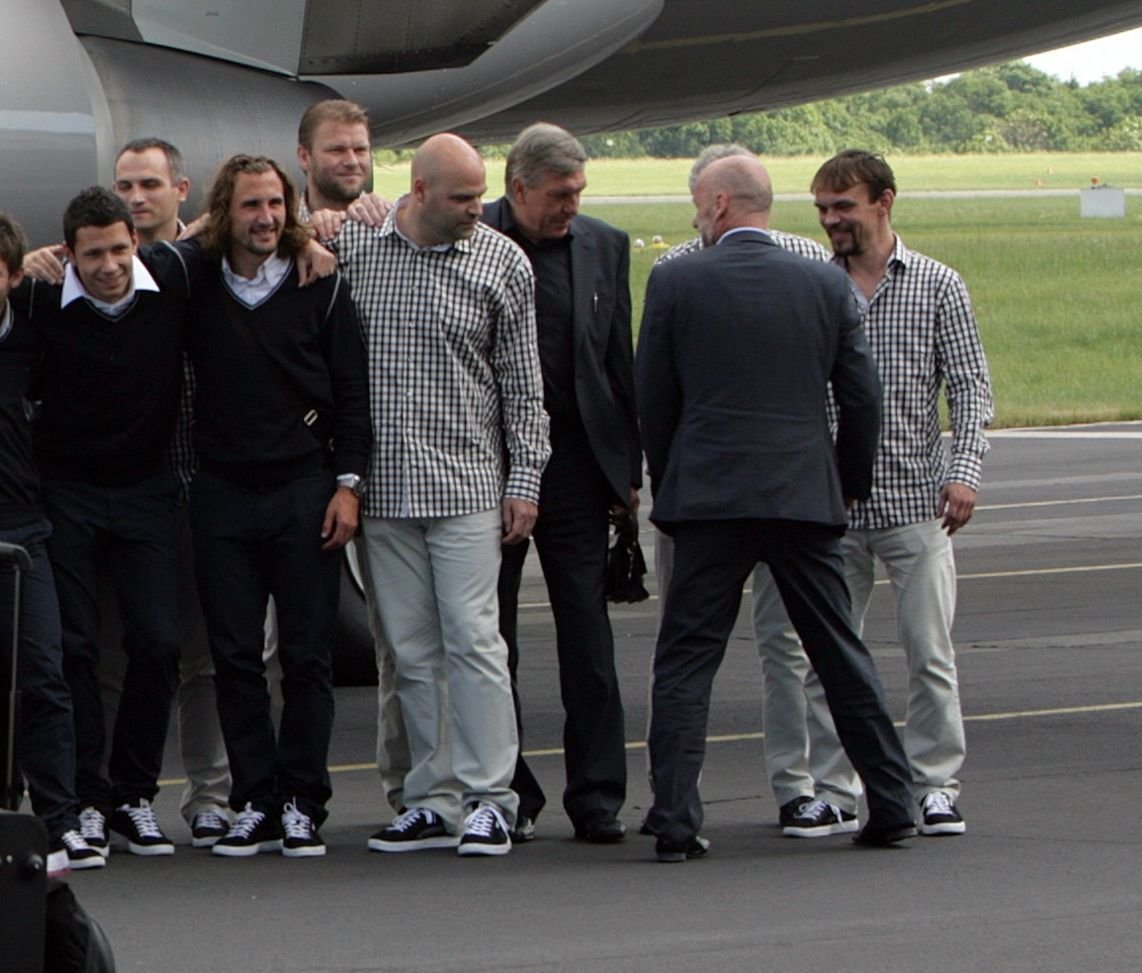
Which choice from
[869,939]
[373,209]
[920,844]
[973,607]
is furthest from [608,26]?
[869,939]

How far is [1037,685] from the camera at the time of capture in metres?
10.0

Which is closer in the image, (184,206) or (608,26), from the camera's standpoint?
(184,206)

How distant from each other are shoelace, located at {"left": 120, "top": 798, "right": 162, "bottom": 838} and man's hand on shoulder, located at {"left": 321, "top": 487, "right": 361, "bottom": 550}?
0.94m

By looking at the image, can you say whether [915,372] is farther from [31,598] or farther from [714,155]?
[31,598]

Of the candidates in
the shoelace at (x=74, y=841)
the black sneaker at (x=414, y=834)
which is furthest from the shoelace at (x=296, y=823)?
the shoelace at (x=74, y=841)

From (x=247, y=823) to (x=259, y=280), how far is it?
1.54 meters

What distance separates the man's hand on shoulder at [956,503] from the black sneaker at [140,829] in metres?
2.44

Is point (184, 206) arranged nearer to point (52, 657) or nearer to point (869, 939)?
point (52, 657)

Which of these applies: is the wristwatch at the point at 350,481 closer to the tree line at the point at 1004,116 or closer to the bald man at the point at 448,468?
the bald man at the point at 448,468

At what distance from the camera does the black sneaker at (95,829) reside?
6.98m

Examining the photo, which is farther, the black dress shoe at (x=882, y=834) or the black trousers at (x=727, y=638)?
the black dress shoe at (x=882, y=834)

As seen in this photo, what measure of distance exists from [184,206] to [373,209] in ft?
7.03

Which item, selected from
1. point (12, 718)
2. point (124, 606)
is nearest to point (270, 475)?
point (124, 606)

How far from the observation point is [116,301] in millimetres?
6934
